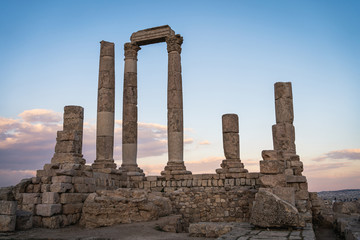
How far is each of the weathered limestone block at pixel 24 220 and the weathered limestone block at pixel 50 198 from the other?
0.83 metres

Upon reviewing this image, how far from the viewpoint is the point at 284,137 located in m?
17.0

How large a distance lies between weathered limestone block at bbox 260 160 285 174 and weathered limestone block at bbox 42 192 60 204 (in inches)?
299

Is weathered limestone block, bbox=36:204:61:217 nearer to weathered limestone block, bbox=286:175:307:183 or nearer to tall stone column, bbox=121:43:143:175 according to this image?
tall stone column, bbox=121:43:143:175

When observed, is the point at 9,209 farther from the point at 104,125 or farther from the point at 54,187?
the point at 104,125

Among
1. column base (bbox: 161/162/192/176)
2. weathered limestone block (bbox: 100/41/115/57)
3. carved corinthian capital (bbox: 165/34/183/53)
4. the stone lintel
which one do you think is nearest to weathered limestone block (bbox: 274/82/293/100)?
column base (bbox: 161/162/192/176)

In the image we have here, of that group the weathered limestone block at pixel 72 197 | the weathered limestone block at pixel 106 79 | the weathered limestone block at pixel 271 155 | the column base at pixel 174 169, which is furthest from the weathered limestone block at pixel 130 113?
the weathered limestone block at pixel 271 155

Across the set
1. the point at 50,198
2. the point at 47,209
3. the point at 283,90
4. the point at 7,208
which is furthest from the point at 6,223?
the point at 283,90

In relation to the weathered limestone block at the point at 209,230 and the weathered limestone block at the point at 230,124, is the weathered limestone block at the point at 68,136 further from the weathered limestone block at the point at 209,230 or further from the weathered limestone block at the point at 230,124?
the weathered limestone block at the point at 230,124

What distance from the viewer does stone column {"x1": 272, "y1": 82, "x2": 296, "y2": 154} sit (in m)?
17.0

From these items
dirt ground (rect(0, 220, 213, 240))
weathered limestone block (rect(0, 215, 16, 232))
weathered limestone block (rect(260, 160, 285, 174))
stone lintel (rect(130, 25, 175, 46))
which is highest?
stone lintel (rect(130, 25, 175, 46))

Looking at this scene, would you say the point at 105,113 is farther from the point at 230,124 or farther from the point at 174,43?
the point at 230,124

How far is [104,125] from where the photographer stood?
19766 mm

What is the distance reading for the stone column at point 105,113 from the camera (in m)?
19.5

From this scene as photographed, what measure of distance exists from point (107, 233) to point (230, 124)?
995cm
